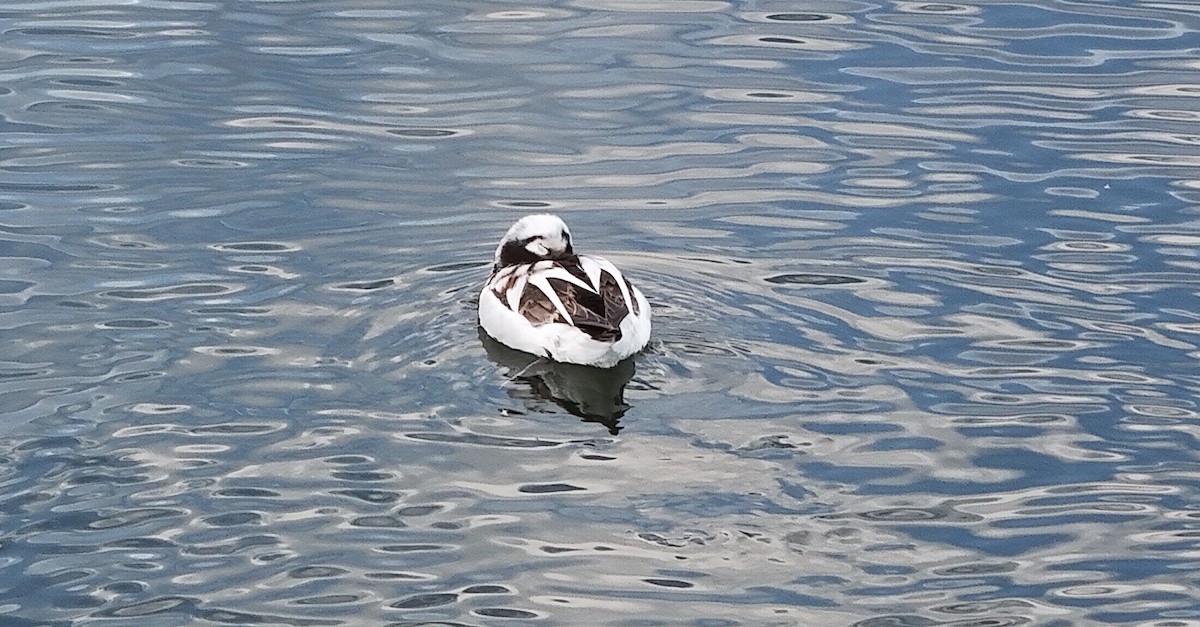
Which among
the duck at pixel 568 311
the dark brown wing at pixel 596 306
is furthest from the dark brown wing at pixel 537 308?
the dark brown wing at pixel 596 306

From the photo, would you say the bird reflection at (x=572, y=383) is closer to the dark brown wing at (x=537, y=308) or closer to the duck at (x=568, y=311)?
the duck at (x=568, y=311)

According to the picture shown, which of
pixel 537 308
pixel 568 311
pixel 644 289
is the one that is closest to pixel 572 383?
pixel 568 311

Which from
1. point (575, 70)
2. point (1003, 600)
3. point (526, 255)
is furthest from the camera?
point (575, 70)

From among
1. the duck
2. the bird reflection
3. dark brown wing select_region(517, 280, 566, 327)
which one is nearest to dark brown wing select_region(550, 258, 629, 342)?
the duck

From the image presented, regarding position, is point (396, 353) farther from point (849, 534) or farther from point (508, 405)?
point (849, 534)

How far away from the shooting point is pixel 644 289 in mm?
16016

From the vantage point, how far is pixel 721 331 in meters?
14.9

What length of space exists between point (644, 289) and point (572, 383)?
1775mm

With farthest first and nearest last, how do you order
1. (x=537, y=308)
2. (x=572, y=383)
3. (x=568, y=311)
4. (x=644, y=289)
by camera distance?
(x=644, y=289)
(x=537, y=308)
(x=568, y=311)
(x=572, y=383)

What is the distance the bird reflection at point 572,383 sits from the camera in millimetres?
13711

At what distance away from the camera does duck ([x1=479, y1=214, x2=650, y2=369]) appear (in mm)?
14453

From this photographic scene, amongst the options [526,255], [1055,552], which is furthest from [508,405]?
[1055,552]

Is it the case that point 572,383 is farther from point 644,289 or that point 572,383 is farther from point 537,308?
point 644,289

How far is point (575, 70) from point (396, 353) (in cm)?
729
